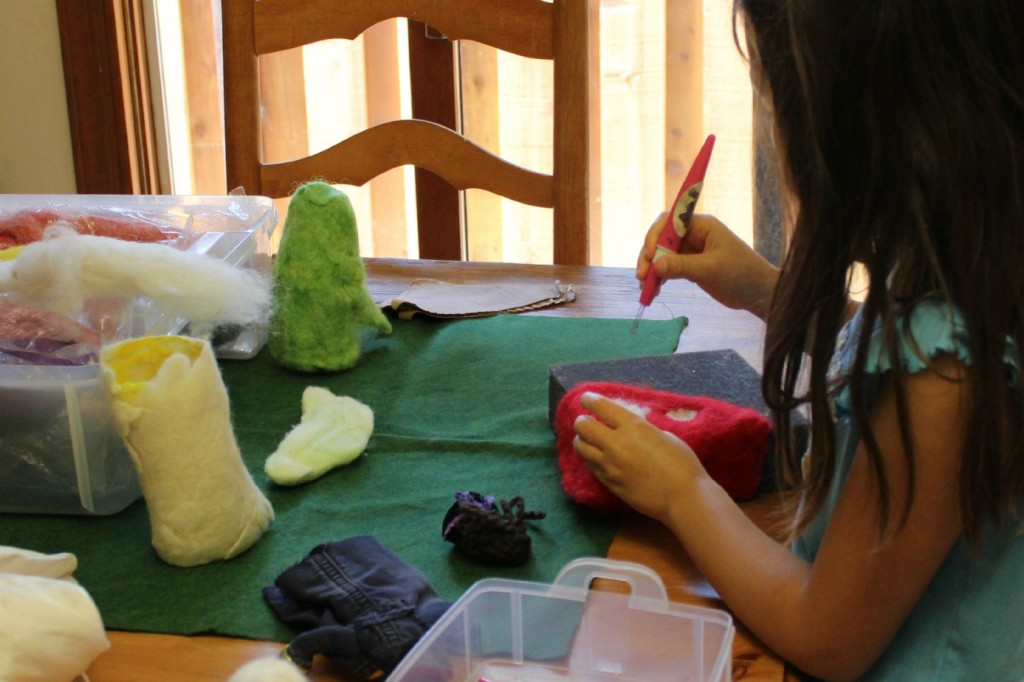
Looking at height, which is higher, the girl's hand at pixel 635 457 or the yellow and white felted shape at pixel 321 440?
the girl's hand at pixel 635 457

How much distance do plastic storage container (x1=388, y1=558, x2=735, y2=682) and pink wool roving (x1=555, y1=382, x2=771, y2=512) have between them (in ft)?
0.46

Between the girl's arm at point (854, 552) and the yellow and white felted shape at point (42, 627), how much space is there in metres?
0.39

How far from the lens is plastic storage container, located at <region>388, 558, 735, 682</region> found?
62 cm

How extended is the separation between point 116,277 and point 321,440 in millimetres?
219

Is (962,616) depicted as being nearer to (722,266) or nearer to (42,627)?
(722,266)

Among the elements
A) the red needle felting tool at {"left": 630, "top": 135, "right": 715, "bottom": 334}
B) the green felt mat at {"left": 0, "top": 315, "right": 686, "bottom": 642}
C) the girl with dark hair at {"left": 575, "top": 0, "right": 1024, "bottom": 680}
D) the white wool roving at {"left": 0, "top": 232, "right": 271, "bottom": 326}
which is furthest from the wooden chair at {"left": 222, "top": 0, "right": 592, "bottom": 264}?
the girl with dark hair at {"left": 575, "top": 0, "right": 1024, "bottom": 680}

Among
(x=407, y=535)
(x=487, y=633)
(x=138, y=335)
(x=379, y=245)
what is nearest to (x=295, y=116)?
(x=379, y=245)

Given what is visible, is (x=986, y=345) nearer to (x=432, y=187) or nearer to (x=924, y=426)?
(x=924, y=426)

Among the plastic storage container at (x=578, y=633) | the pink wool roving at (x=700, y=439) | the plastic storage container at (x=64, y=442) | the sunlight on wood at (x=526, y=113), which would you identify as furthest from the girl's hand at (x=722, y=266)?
the sunlight on wood at (x=526, y=113)

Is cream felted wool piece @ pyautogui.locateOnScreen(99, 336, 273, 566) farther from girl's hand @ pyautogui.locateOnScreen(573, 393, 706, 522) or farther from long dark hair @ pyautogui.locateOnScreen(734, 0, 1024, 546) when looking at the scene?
long dark hair @ pyautogui.locateOnScreen(734, 0, 1024, 546)

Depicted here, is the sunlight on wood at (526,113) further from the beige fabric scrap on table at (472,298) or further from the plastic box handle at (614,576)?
the plastic box handle at (614,576)

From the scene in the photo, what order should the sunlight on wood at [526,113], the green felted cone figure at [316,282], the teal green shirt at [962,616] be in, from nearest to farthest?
the teal green shirt at [962,616] → the green felted cone figure at [316,282] → the sunlight on wood at [526,113]

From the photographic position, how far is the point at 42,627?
575mm

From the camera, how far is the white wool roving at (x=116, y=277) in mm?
796
